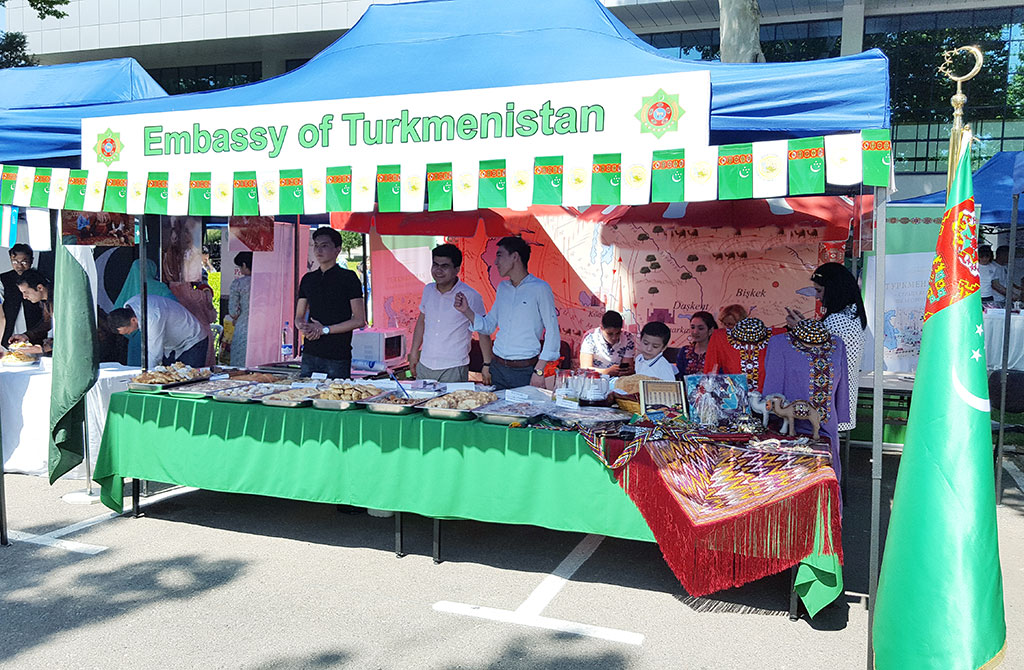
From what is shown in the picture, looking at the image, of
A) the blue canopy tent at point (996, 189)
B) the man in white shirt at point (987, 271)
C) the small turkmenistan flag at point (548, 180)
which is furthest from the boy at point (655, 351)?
the man in white shirt at point (987, 271)

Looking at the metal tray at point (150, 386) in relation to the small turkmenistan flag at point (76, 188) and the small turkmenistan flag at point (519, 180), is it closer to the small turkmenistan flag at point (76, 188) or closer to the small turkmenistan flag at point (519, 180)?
the small turkmenistan flag at point (76, 188)

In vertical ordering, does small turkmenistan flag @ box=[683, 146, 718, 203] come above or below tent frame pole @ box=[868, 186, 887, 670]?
above

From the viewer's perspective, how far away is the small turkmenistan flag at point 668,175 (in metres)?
3.88

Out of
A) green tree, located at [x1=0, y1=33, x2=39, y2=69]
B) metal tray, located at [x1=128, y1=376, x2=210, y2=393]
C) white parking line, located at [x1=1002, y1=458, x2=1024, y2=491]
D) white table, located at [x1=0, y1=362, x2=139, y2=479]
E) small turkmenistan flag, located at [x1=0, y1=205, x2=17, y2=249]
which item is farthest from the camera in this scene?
green tree, located at [x1=0, y1=33, x2=39, y2=69]

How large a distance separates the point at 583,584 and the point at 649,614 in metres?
0.47

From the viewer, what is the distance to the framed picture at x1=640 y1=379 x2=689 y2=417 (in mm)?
4465

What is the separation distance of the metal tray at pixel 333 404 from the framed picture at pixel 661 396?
1.65 meters

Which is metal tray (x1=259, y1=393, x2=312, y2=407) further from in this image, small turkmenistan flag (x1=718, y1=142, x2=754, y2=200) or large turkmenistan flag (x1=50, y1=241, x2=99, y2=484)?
small turkmenistan flag (x1=718, y1=142, x2=754, y2=200)

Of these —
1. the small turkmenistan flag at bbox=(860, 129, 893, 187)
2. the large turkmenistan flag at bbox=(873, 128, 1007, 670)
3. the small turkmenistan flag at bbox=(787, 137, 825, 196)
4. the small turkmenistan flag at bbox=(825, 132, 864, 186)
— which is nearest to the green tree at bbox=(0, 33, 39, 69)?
the small turkmenistan flag at bbox=(787, 137, 825, 196)

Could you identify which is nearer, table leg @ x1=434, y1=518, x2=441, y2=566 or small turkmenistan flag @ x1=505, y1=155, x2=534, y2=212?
small turkmenistan flag @ x1=505, y1=155, x2=534, y2=212

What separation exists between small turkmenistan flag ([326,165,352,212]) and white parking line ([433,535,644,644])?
2155 millimetres

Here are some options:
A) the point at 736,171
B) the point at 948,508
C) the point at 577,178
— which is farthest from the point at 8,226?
the point at 948,508

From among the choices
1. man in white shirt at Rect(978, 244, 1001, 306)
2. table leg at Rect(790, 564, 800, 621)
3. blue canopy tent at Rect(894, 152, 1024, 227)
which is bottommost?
table leg at Rect(790, 564, 800, 621)

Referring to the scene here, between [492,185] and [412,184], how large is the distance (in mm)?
446
